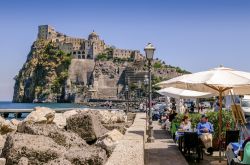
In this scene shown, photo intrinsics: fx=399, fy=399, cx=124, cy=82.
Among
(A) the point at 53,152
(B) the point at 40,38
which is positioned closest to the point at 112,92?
(B) the point at 40,38

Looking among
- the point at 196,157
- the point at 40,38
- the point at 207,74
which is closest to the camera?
the point at 207,74

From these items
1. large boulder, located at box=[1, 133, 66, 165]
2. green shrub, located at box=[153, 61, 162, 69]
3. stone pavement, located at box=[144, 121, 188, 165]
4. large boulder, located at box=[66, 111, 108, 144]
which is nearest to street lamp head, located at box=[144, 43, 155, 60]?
stone pavement, located at box=[144, 121, 188, 165]

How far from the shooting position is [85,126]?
1301 cm

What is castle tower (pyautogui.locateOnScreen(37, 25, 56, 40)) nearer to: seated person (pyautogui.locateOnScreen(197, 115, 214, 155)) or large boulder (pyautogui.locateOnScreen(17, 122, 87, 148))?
large boulder (pyautogui.locateOnScreen(17, 122, 87, 148))

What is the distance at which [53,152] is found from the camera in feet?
28.6

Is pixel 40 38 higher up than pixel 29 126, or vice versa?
pixel 40 38

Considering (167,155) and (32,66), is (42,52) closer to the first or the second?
(32,66)

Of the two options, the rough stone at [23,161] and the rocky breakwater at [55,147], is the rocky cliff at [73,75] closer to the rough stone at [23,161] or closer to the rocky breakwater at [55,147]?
the rocky breakwater at [55,147]

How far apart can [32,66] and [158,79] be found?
2037 inches

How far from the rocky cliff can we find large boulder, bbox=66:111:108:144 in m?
111

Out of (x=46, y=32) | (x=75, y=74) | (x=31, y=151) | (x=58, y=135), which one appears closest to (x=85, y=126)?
(x=58, y=135)

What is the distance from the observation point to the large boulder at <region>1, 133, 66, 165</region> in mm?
8703

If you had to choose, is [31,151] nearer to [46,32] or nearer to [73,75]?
[73,75]

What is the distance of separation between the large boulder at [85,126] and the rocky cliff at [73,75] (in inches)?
4369
